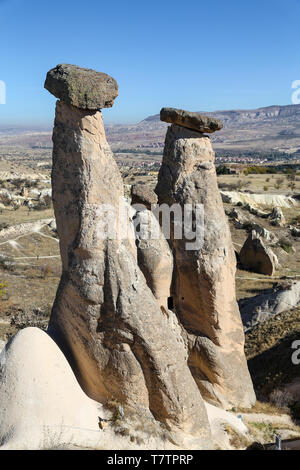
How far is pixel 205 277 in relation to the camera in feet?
24.8

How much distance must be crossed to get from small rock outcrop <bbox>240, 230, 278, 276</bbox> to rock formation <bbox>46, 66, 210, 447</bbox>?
17018mm

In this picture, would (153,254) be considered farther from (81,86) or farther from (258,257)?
(258,257)

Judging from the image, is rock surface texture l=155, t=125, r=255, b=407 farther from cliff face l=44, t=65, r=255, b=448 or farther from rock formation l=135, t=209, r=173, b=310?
cliff face l=44, t=65, r=255, b=448

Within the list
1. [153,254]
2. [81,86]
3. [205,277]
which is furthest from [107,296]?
[81,86]

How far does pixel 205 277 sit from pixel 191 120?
9.01ft

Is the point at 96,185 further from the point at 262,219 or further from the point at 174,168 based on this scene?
the point at 262,219

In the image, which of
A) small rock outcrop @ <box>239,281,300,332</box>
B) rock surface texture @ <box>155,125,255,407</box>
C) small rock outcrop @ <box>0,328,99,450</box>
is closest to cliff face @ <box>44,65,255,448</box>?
small rock outcrop @ <box>0,328,99,450</box>

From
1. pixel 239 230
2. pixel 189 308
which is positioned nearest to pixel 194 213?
pixel 189 308

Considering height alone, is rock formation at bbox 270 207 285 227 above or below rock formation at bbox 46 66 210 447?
below

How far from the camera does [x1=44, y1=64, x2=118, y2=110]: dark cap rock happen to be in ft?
18.3

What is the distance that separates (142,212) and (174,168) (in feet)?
3.24

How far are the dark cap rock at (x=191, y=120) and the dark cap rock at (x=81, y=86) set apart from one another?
6.21ft

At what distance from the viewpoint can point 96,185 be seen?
5.91 meters

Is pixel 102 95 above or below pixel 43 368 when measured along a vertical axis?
above
